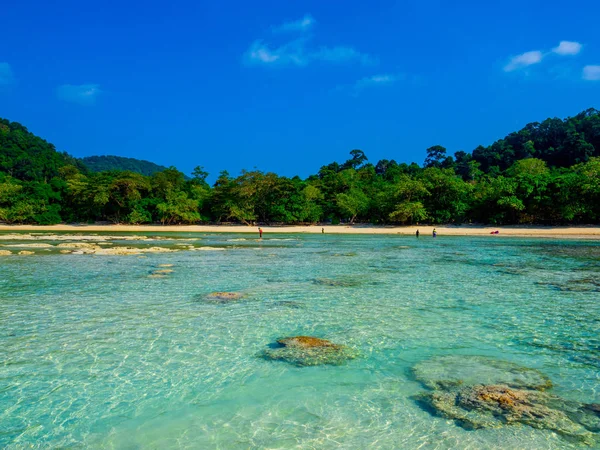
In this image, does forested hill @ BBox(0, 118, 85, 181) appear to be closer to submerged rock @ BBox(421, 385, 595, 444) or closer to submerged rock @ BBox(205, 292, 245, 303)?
submerged rock @ BBox(205, 292, 245, 303)

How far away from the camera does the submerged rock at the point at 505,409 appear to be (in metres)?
5.11

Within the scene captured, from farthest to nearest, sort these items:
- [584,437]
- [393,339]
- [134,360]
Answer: [393,339] < [134,360] < [584,437]

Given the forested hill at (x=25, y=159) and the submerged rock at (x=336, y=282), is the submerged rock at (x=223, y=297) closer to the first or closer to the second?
the submerged rock at (x=336, y=282)

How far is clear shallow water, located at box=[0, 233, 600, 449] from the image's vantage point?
512 centimetres

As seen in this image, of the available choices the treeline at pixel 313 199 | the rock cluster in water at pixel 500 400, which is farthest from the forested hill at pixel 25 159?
the rock cluster in water at pixel 500 400

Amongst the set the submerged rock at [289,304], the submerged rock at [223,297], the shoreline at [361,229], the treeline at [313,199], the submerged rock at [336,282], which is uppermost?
the treeline at [313,199]

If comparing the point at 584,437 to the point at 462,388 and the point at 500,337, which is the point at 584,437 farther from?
the point at 500,337

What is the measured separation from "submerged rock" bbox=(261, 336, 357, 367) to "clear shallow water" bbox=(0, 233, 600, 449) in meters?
0.26

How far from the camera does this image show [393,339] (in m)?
8.90

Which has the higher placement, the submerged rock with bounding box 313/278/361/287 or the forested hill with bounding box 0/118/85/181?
the forested hill with bounding box 0/118/85/181

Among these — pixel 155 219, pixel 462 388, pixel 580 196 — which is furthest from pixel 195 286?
pixel 155 219

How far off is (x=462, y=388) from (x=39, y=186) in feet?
250

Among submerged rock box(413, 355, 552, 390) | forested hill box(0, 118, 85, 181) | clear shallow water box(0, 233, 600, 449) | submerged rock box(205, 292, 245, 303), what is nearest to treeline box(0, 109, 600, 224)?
forested hill box(0, 118, 85, 181)

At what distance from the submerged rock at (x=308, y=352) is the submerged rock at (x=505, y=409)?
79.6 inches
